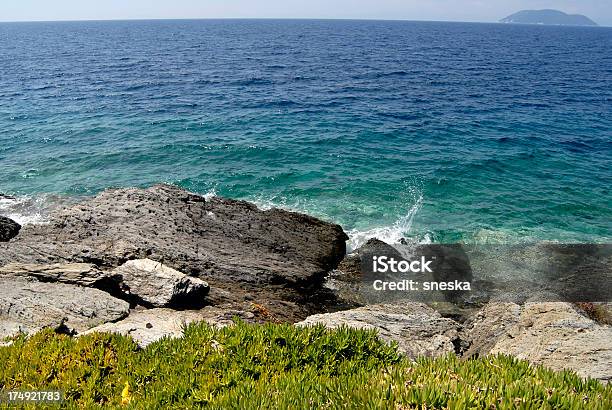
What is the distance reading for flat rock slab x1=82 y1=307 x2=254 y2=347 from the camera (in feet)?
36.9

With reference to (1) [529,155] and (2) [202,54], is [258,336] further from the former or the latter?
(2) [202,54]

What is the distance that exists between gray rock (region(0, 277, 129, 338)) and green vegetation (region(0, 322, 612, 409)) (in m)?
2.09

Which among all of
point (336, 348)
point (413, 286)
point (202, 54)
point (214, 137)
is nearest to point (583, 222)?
point (413, 286)

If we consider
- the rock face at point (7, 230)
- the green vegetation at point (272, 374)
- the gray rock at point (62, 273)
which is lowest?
the rock face at point (7, 230)

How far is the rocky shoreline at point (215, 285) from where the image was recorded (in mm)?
12477

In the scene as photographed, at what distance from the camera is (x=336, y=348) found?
31.1ft

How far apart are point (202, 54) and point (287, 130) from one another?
256ft

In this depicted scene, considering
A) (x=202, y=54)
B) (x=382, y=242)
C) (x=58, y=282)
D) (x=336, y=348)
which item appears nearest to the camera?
(x=336, y=348)

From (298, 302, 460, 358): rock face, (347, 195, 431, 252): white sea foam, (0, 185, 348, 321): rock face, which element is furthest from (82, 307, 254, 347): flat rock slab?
(347, 195, 431, 252): white sea foam

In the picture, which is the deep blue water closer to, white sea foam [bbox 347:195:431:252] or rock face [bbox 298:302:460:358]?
white sea foam [bbox 347:195:431:252]

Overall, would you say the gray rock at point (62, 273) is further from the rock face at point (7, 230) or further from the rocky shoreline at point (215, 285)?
the rock face at point (7, 230)

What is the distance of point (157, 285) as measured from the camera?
1563cm

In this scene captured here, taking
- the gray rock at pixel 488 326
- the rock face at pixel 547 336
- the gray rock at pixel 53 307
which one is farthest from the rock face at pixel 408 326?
the gray rock at pixel 53 307

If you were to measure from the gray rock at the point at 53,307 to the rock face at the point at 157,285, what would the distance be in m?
1.31
